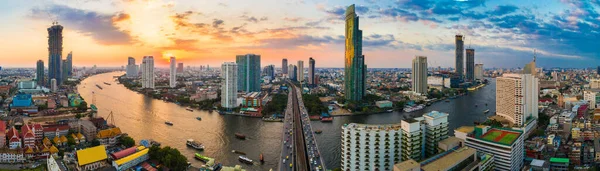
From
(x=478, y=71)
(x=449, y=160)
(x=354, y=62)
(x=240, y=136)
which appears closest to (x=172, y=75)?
(x=354, y=62)

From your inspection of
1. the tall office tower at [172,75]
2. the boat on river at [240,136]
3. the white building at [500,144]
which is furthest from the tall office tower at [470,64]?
the white building at [500,144]

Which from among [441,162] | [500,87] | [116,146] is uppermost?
[500,87]

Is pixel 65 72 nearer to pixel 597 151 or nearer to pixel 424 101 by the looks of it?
pixel 424 101

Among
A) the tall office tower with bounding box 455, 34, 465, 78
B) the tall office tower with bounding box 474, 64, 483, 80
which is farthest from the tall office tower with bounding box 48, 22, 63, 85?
the tall office tower with bounding box 474, 64, 483, 80

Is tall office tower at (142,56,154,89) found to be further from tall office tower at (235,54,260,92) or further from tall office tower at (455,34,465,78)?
tall office tower at (455,34,465,78)

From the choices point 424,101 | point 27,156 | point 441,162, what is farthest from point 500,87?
point 27,156

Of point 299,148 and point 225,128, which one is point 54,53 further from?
point 299,148

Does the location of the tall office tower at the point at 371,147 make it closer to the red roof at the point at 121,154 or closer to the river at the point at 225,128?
the river at the point at 225,128

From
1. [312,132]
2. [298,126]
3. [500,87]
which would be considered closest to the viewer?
[312,132]
